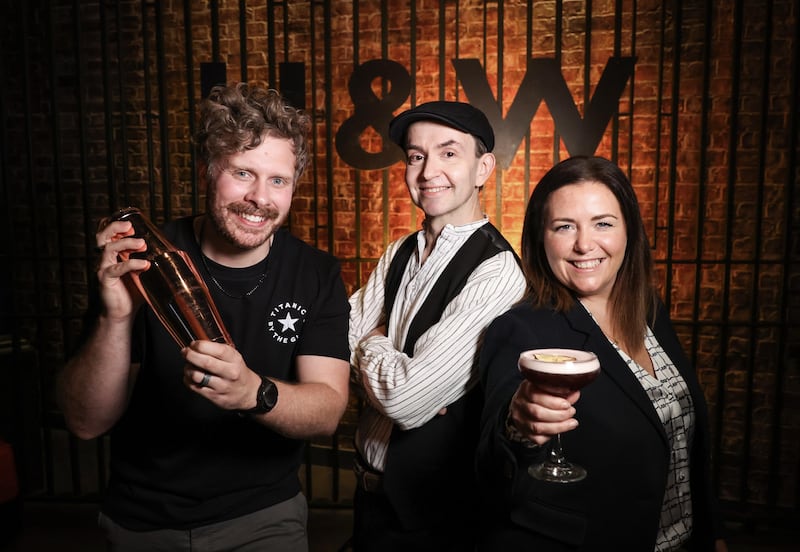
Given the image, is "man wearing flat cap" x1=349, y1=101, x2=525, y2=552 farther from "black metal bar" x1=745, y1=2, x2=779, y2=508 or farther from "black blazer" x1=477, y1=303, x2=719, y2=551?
"black metal bar" x1=745, y1=2, x2=779, y2=508

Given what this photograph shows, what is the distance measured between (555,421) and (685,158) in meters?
2.90

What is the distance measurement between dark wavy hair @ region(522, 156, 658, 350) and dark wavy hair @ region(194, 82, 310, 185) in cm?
67

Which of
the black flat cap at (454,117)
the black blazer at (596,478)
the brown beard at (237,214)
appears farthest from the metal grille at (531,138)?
the black blazer at (596,478)

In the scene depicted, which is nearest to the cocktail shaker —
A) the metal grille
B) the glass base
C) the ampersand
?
the glass base

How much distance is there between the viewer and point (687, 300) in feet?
11.6

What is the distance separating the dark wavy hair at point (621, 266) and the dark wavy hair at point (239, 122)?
2.20 ft

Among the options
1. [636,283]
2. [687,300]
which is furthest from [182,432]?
[687,300]

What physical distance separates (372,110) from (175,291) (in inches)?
89.0

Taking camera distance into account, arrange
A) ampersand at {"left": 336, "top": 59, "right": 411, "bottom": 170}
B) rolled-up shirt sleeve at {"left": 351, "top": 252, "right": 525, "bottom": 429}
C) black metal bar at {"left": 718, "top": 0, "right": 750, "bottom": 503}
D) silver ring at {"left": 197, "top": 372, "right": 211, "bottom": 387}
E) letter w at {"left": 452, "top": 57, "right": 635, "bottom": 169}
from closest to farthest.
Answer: silver ring at {"left": 197, "top": 372, "right": 211, "bottom": 387} < rolled-up shirt sleeve at {"left": 351, "top": 252, "right": 525, "bottom": 429} < black metal bar at {"left": 718, "top": 0, "right": 750, "bottom": 503} < letter w at {"left": 452, "top": 57, "right": 635, "bottom": 169} < ampersand at {"left": 336, "top": 59, "right": 411, "bottom": 170}

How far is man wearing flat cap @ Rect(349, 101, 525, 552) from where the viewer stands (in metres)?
1.55

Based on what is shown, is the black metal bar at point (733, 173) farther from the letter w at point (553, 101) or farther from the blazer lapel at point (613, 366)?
the blazer lapel at point (613, 366)

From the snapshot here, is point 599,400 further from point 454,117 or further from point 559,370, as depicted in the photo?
point 454,117

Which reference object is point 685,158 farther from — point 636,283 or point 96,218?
point 96,218

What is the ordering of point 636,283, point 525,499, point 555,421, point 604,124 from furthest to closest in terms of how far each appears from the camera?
point 604,124 → point 636,283 → point 525,499 → point 555,421
